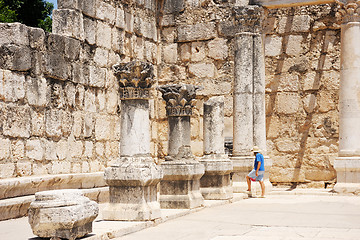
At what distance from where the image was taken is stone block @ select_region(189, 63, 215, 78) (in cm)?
1666

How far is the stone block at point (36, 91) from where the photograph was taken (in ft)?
36.5

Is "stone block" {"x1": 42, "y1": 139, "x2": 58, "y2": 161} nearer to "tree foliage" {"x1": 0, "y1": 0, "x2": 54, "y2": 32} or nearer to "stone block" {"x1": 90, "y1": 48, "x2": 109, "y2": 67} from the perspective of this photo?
"stone block" {"x1": 90, "y1": 48, "x2": 109, "y2": 67}

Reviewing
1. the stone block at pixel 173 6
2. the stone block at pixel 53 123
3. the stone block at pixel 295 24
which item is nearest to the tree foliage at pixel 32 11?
the stone block at pixel 173 6

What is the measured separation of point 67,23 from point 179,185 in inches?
176

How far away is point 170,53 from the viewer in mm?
17094

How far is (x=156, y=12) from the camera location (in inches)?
671

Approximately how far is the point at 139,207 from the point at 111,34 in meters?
6.67

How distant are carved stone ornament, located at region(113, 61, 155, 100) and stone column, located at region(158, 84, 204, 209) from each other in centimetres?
169

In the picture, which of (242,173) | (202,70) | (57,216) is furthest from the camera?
(202,70)

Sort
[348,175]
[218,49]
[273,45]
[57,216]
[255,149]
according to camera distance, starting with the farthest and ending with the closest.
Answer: [218,49]
[273,45]
[255,149]
[348,175]
[57,216]

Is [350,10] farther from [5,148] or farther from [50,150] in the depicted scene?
[5,148]

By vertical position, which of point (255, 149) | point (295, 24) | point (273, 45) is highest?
point (295, 24)

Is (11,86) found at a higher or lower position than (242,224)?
higher

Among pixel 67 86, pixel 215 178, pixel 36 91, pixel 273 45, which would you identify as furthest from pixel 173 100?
pixel 273 45
